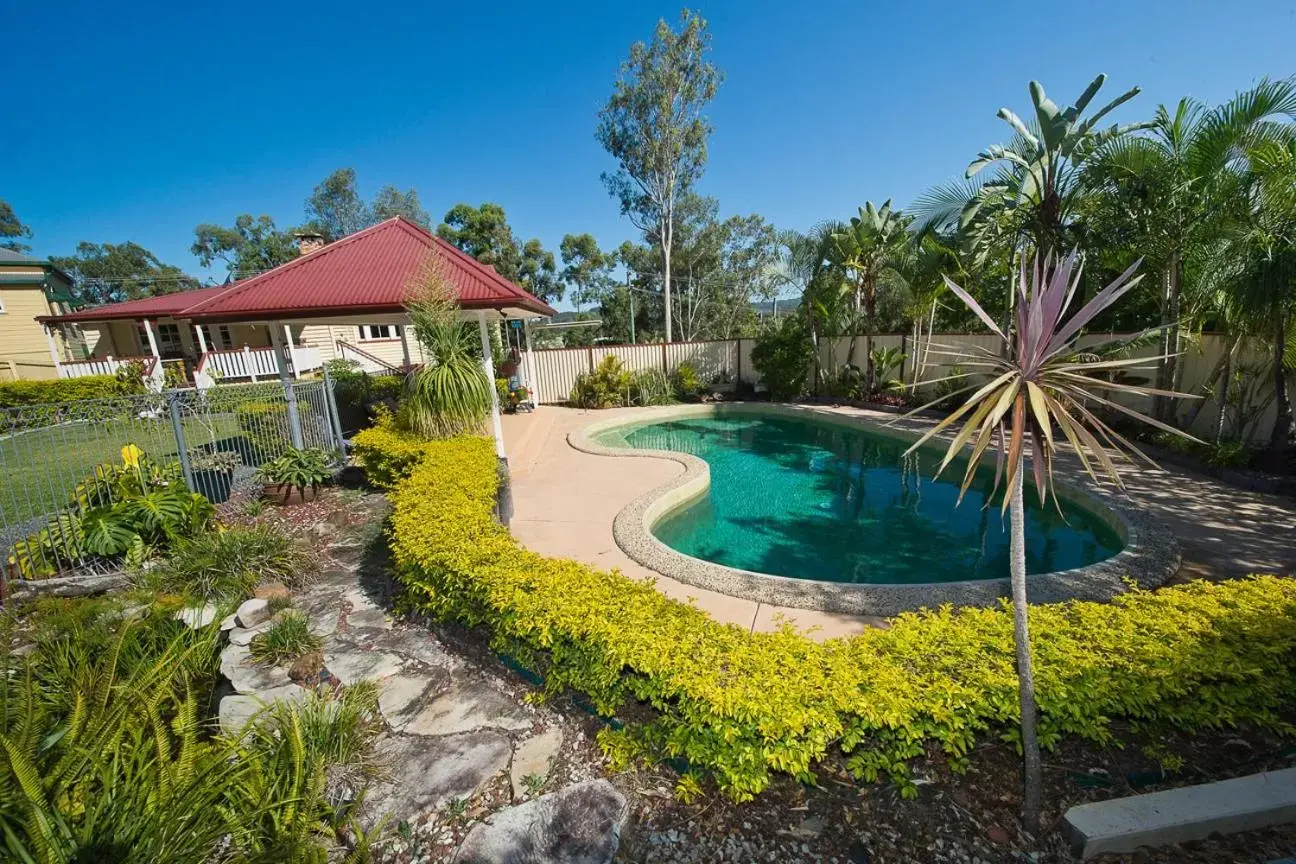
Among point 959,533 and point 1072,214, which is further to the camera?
point 1072,214

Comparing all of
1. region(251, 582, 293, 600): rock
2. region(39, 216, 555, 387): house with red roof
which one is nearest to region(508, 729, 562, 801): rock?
region(251, 582, 293, 600): rock

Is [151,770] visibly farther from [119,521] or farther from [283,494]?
[283,494]

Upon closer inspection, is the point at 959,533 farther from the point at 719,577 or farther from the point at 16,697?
the point at 16,697

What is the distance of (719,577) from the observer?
473 centimetres

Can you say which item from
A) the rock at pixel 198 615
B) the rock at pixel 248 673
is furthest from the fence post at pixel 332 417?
the rock at pixel 248 673

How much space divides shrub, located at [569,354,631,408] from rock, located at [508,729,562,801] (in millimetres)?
13199

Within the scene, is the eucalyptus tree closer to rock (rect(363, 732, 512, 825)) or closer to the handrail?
the handrail

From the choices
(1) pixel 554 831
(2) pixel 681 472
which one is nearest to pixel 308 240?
(2) pixel 681 472

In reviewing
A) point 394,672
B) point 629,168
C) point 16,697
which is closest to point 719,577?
point 394,672

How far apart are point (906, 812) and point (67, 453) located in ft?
41.0

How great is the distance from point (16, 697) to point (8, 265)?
2528cm

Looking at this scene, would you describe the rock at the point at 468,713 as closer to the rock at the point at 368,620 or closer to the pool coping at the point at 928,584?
the rock at the point at 368,620

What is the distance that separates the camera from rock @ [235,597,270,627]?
160 inches

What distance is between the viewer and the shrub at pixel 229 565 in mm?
4395
